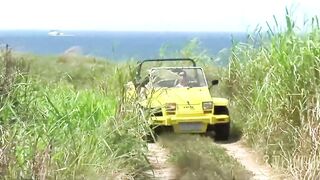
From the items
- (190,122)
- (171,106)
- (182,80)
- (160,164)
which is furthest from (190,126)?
(160,164)

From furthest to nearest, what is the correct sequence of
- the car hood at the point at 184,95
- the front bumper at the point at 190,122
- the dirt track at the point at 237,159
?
the car hood at the point at 184,95
the front bumper at the point at 190,122
the dirt track at the point at 237,159

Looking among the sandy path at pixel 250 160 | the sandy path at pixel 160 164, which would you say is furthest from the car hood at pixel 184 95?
the sandy path at pixel 160 164

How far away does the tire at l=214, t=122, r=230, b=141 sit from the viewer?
1272 cm

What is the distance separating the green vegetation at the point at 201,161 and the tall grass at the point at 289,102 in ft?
1.93

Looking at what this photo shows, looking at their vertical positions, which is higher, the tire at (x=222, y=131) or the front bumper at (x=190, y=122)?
the front bumper at (x=190, y=122)

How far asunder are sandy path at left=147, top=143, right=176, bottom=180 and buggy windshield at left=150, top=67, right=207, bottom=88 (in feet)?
7.18

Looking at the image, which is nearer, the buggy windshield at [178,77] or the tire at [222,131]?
the tire at [222,131]

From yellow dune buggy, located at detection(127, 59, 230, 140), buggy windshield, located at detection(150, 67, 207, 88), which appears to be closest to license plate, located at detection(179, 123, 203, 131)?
yellow dune buggy, located at detection(127, 59, 230, 140)

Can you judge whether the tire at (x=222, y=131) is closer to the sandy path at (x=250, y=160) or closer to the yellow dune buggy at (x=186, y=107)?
the yellow dune buggy at (x=186, y=107)

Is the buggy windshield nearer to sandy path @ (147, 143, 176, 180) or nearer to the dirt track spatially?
the dirt track

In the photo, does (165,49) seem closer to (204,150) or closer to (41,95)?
(204,150)

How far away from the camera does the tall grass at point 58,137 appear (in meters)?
6.42

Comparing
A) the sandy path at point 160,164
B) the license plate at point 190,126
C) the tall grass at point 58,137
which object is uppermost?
the tall grass at point 58,137

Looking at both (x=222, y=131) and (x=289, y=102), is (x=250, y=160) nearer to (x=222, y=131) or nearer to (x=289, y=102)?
(x=289, y=102)
